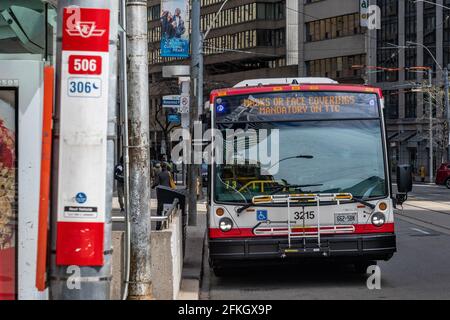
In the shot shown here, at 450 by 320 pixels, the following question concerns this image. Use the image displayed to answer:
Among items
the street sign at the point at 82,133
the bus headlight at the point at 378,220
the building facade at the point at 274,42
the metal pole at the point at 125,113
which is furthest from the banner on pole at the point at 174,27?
the building facade at the point at 274,42

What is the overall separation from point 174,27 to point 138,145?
16.1 metres

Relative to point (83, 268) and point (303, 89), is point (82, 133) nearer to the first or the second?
point (83, 268)

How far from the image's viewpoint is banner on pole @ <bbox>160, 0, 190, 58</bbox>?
23.3 meters

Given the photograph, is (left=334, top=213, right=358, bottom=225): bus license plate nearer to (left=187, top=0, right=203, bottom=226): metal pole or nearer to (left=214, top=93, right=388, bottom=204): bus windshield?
(left=214, top=93, right=388, bottom=204): bus windshield

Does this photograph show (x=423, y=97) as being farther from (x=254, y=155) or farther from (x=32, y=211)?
(x=32, y=211)

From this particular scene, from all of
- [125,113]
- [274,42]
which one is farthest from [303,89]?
[274,42]

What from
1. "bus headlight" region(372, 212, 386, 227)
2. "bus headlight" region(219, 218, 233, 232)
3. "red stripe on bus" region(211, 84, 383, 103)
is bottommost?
"bus headlight" region(219, 218, 233, 232)

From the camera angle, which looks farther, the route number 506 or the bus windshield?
the bus windshield

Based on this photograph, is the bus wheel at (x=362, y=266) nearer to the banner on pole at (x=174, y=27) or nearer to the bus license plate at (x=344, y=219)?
the bus license plate at (x=344, y=219)

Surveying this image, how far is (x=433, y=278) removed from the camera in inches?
475

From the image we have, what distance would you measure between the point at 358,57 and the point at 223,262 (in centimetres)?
7073

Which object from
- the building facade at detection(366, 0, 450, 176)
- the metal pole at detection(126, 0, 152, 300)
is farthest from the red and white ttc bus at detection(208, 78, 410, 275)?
the building facade at detection(366, 0, 450, 176)

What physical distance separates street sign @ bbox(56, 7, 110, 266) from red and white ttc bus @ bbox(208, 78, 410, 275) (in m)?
6.59
